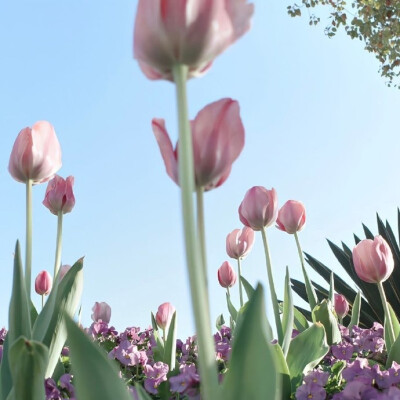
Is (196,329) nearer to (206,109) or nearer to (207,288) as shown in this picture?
(207,288)

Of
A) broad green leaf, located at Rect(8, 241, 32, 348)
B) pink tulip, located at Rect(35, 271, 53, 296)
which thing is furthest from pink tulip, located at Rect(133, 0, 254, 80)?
pink tulip, located at Rect(35, 271, 53, 296)

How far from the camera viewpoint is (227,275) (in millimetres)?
4023

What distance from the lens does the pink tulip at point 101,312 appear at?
172 inches

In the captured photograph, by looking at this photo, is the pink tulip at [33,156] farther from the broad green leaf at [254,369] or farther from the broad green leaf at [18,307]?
the broad green leaf at [254,369]

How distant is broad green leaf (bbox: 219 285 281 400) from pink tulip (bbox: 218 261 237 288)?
3101mm

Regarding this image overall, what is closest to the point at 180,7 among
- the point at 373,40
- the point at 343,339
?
the point at 343,339

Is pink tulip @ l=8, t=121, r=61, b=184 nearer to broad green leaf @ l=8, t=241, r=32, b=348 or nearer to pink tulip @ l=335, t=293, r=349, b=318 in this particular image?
broad green leaf @ l=8, t=241, r=32, b=348

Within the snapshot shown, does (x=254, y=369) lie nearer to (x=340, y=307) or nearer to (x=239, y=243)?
(x=239, y=243)

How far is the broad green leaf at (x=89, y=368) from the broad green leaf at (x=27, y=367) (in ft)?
0.77

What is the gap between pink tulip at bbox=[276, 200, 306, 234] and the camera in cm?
313

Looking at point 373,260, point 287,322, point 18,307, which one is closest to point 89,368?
point 18,307

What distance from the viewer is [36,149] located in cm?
183

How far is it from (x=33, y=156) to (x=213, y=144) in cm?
99

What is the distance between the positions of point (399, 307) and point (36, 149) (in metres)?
4.73
